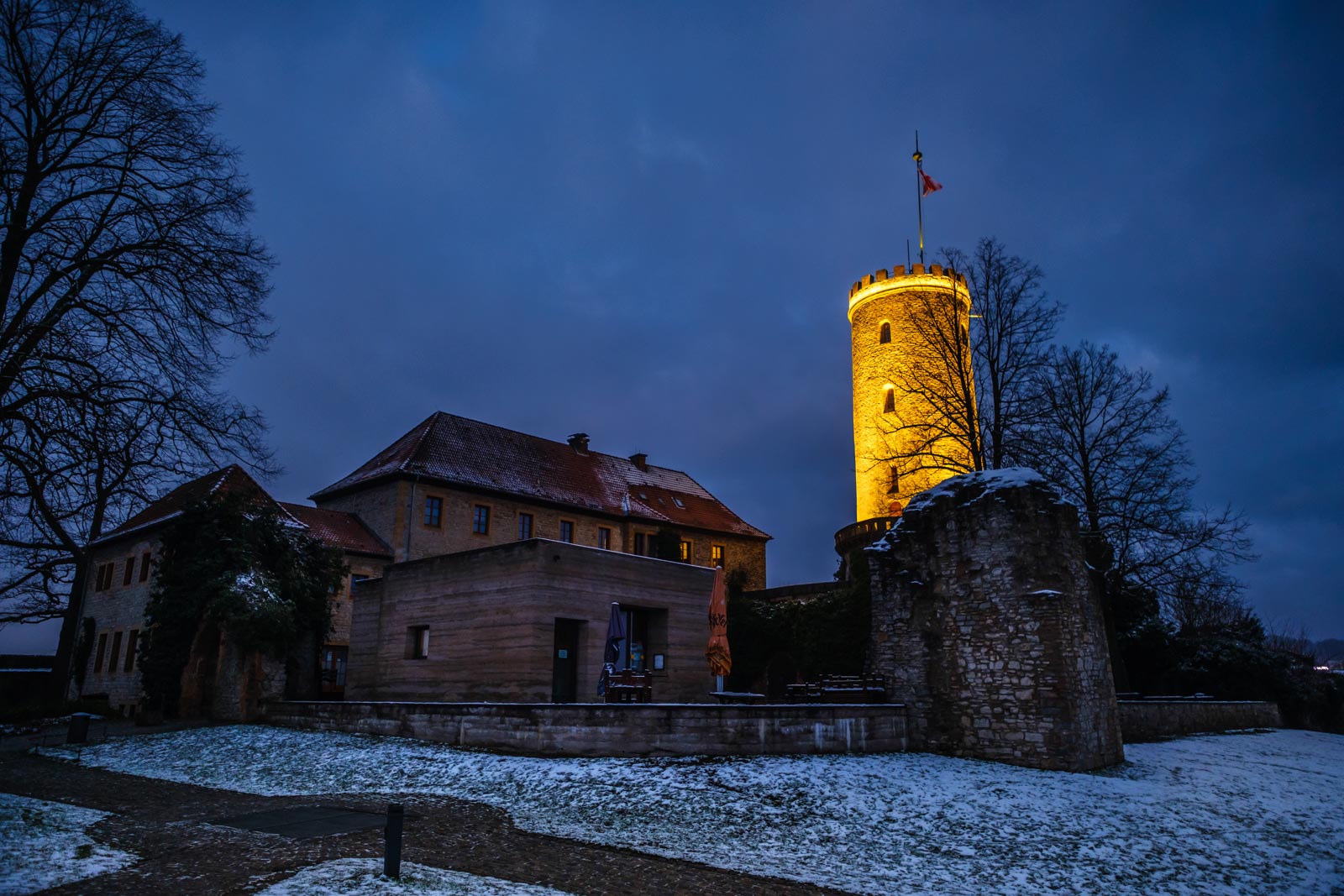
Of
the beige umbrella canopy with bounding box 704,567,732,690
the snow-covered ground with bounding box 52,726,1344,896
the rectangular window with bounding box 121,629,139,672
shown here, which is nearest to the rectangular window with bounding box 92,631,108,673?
the rectangular window with bounding box 121,629,139,672

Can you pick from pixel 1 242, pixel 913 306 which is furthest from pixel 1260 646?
pixel 1 242

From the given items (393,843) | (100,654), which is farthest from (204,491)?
(393,843)

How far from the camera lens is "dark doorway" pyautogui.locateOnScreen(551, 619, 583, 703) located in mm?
19625

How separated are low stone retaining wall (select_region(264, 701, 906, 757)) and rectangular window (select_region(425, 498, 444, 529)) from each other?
18485mm

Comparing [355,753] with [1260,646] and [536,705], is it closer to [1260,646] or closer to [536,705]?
[536,705]

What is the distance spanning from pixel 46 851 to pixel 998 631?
14.2 meters

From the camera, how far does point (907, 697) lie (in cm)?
1647

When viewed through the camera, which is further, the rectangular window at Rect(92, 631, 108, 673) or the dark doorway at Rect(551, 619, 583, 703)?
the rectangular window at Rect(92, 631, 108, 673)

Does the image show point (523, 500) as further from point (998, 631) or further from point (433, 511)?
point (998, 631)

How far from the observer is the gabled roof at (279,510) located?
82.6ft

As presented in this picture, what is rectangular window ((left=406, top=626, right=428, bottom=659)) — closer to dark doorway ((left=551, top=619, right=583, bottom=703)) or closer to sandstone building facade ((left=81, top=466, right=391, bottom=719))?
sandstone building facade ((left=81, top=466, right=391, bottom=719))

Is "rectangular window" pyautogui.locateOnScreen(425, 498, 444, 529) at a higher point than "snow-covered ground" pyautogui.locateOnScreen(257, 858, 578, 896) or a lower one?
higher

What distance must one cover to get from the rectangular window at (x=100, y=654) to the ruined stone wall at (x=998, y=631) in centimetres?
2609

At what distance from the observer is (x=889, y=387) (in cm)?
3844
